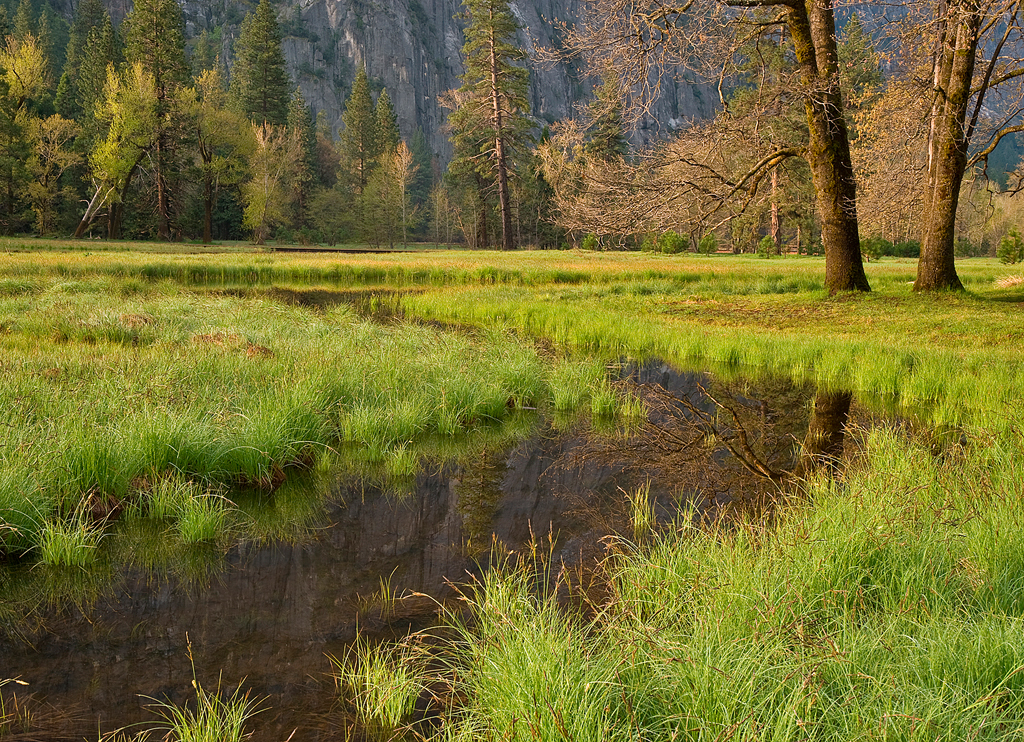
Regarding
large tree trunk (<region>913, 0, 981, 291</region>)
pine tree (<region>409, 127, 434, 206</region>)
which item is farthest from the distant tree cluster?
large tree trunk (<region>913, 0, 981, 291</region>)

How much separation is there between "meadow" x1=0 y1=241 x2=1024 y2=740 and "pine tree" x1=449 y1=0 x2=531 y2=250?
39.5 metres

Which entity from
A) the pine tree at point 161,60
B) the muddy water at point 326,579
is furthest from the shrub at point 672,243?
the muddy water at point 326,579

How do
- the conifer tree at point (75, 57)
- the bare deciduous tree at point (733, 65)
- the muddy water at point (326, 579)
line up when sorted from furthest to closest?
the conifer tree at point (75, 57), the bare deciduous tree at point (733, 65), the muddy water at point (326, 579)

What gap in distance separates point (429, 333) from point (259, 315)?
3719mm

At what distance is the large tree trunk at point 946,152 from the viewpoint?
42.3 feet

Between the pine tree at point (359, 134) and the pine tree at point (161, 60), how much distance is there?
1026 inches

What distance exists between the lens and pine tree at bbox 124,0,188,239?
45.3 meters

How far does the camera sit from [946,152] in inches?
523

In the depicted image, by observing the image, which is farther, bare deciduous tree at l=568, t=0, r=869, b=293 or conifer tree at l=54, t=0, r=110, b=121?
conifer tree at l=54, t=0, r=110, b=121

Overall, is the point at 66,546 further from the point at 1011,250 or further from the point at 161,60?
the point at 161,60

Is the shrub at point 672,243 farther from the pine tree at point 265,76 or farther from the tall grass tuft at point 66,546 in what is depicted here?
the tall grass tuft at point 66,546

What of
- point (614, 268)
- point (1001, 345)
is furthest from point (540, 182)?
point (1001, 345)

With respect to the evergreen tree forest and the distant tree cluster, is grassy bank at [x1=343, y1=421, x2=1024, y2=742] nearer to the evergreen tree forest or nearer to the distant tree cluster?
the evergreen tree forest

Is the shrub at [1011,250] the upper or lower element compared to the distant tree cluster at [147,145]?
lower
